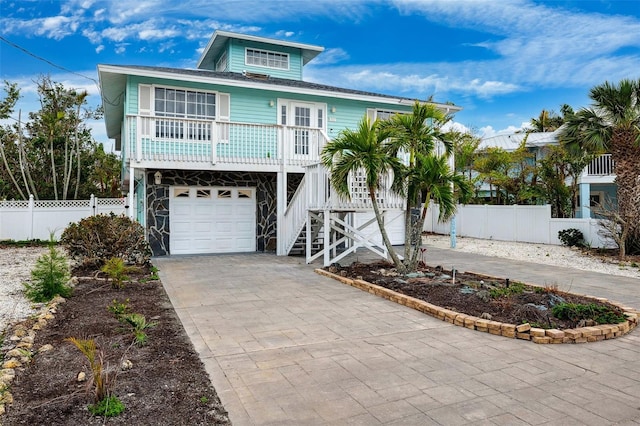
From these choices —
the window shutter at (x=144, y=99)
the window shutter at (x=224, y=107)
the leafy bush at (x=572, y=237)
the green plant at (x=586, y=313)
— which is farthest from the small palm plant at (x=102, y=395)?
the leafy bush at (x=572, y=237)

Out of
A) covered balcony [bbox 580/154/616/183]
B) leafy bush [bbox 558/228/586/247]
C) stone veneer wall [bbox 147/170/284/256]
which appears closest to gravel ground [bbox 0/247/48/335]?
stone veneer wall [bbox 147/170/284/256]

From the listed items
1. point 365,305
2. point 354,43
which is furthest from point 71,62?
point 365,305

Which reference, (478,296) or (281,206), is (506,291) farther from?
(281,206)

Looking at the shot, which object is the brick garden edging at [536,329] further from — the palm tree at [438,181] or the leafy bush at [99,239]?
the leafy bush at [99,239]

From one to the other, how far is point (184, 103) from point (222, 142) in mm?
2083

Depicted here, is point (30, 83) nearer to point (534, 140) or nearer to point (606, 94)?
point (606, 94)

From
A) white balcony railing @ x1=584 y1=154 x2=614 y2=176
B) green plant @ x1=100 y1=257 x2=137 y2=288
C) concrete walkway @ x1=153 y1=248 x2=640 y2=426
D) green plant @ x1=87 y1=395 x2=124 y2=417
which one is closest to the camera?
green plant @ x1=87 y1=395 x2=124 y2=417

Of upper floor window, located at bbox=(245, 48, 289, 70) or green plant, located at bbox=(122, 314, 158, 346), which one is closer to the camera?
green plant, located at bbox=(122, 314, 158, 346)

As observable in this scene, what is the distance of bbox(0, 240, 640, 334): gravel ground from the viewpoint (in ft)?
22.2

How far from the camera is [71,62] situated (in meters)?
17.7

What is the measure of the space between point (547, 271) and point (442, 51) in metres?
12.3

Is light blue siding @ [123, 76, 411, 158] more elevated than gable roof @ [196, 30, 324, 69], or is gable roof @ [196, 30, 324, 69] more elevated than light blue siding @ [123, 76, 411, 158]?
gable roof @ [196, 30, 324, 69]

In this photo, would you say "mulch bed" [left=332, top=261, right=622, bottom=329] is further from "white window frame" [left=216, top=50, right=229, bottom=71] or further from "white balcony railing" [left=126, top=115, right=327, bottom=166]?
"white window frame" [left=216, top=50, right=229, bottom=71]

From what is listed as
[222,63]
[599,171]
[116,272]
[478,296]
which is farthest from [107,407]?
[599,171]
